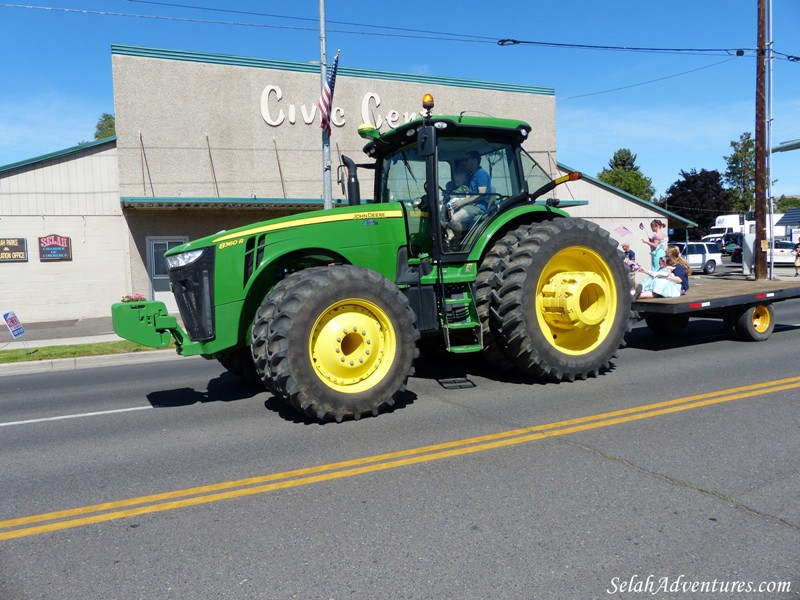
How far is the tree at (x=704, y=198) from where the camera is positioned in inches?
2148

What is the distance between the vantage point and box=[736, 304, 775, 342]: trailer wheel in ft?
31.2

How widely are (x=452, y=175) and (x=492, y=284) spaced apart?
1276 millimetres

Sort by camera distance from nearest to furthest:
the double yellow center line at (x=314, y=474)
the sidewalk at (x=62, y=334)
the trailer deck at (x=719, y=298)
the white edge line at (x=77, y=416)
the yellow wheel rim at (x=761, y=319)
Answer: the double yellow center line at (x=314, y=474) < the white edge line at (x=77, y=416) < the trailer deck at (x=719, y=298) < the yellow wheel rim at (x=761, y=319) < the sidewalk at (x=62, y=334)

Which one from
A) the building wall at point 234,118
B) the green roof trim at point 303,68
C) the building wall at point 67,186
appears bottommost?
the building wall at point 67,186

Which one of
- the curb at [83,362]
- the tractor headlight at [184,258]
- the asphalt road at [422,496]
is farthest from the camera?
the curb at [83,362]

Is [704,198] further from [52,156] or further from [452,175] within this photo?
[452,175]

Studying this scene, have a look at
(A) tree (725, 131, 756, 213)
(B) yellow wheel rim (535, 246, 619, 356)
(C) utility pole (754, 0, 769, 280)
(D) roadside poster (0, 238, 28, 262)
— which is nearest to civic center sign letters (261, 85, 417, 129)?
(D) roadside poster (0, 238, 28, 262)

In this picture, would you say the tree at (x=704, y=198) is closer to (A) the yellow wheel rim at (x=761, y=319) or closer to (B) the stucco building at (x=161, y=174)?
(B) the stucco building at (x=161, y=174)

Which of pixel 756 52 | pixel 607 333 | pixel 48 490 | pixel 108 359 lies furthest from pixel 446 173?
pixel 756 52

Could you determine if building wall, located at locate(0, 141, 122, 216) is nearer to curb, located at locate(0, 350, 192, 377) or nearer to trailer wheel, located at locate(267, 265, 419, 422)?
curb, located at locate(0, 350, 192, 377)

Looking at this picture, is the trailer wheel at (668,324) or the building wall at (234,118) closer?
the trailer wheel at (668,324)

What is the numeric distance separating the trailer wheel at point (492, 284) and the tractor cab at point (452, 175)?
0.25m

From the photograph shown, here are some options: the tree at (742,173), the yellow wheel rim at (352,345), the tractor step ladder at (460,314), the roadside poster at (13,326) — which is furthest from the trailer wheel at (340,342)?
the tree at (742,173)

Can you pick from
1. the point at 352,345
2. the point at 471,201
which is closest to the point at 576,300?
the point at 471,201
